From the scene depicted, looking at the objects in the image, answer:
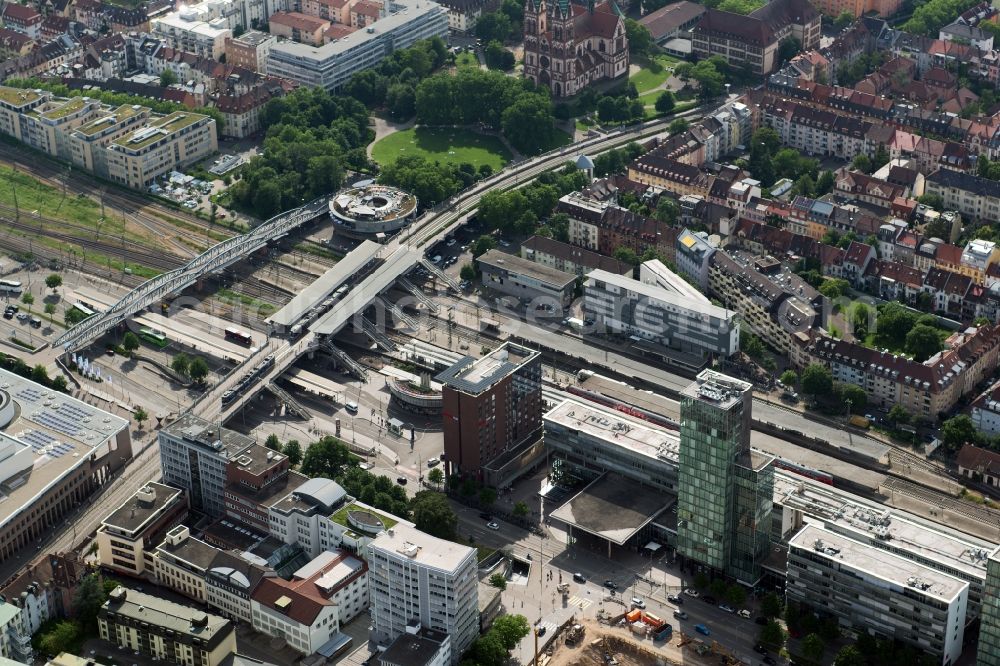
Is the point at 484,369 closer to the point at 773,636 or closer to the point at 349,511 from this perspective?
the point at 349,511

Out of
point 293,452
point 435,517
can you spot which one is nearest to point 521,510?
point 435,517

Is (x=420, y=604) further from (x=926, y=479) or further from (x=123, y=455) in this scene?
(x=926, y=479)

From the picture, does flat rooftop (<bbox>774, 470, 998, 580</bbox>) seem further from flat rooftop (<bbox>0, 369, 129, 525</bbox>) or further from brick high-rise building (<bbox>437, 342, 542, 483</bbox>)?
flat rooftop (<bbox>0, 369, 129, 525</bbox>)

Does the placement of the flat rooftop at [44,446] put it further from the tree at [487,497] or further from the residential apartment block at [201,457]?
the tree at [487,497]

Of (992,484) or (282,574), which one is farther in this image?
(992,484)

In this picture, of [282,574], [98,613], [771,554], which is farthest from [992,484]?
[98,613]

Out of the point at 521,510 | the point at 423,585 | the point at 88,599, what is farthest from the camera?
the point at 521,510
